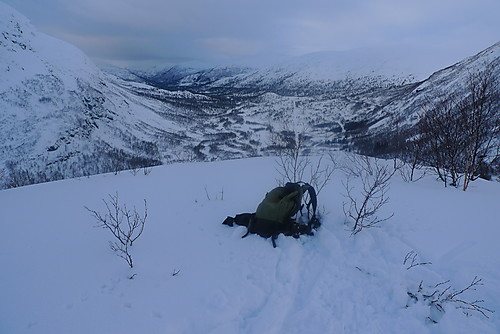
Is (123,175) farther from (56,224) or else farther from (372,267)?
(372,267)

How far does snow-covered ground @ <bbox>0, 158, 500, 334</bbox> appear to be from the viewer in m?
2.84

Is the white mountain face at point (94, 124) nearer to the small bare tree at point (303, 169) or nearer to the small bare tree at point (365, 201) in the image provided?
the small bare tree at point (303, 169)

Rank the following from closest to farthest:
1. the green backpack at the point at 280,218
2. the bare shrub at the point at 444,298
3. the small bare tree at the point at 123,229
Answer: the bare shrub at the point at 444,298 → the small bare tree at the point at 123,229 → the green backpack at the point at 280,218

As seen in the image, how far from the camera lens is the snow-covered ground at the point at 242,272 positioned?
2836mm

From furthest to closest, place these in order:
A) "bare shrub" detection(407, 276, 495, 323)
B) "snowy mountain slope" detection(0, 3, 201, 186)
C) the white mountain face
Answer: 1. the white mountain face
2. "snowy mountain slope" detection(0, 3, 201, 186)
3. "bare shrub" detection(407, 276, 495, 323)

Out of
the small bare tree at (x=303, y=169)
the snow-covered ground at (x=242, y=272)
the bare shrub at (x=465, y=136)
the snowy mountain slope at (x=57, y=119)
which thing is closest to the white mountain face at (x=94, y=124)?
the snowy mountain slope at (x=57, y=119)

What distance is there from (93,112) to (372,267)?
55.9 m

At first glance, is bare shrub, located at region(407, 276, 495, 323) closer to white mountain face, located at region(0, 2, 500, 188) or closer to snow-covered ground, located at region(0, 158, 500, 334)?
snow-covered ground, located at region(0, 158, 500, 334)

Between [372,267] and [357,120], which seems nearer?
[372,267]

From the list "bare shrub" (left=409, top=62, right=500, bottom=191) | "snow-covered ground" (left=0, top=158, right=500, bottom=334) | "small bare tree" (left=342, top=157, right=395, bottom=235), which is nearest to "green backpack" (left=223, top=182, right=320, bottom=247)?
"snow-covered ground" (left=0, top=158, right=500, bottom=334)

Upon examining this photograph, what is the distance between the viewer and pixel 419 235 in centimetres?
417

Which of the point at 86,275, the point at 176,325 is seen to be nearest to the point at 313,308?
the point at 176,325

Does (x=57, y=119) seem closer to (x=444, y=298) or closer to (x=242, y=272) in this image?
(x=242, y=272)

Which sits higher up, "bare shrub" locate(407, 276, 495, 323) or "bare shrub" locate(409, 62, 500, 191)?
"bare shrub" locate(409, 62, 500, 191)
